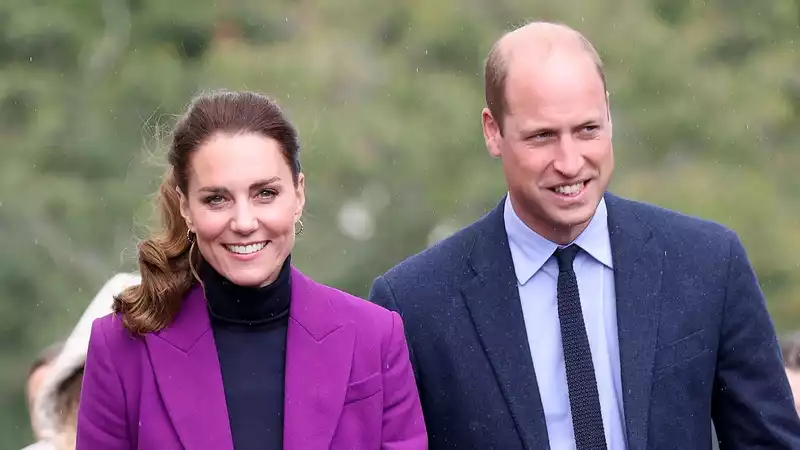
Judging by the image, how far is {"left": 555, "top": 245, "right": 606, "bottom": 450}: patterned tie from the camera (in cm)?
384

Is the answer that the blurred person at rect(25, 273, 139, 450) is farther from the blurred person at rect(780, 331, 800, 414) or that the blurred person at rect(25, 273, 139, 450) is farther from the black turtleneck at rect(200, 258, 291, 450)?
the blurred person at rect(780, 331, 800, 414)

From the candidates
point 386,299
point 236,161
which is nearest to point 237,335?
point 236,161

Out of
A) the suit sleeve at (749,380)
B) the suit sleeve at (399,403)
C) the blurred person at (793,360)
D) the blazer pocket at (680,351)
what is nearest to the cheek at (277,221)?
the suit sleeve at (399,403)

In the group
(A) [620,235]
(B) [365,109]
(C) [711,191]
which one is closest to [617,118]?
(C) [711,191]

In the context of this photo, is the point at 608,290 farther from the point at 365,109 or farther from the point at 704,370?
the point at 365,109

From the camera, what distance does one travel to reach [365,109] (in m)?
13.7

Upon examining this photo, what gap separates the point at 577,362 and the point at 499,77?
2.49ft

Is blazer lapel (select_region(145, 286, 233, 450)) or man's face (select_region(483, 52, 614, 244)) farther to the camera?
man's face (select_region(483, 52, 614, 244))

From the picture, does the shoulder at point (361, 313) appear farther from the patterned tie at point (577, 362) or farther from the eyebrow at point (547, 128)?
the eyebrow at point (547, 128)

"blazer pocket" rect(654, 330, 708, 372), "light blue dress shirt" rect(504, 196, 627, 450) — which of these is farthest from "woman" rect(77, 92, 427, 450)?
"blazer pocket" rect(654, 330, 708, 372)

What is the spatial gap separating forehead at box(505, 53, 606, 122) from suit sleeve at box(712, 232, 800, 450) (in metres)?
0.56

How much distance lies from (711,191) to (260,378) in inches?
377

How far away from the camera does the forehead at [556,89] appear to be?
3.89m

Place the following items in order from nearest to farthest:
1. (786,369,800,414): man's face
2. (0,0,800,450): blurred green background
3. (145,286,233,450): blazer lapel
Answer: (145,286,233,450): blazer lapel, (786,369,800,414): man's face, (0,0,800,450): blurred green background
